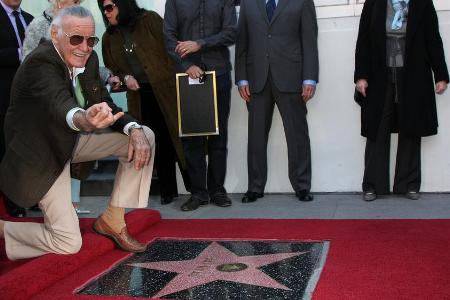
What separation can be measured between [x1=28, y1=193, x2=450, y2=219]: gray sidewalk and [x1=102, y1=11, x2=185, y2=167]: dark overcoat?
0.64 metres

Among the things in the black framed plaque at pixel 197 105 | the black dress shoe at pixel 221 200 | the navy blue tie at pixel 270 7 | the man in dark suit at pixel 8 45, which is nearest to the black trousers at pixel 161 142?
the black framed plaque at pixel 197 105

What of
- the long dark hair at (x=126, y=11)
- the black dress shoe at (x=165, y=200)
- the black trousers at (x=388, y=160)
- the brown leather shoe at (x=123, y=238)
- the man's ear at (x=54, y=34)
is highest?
the long dark hair at (x=126, y=11)

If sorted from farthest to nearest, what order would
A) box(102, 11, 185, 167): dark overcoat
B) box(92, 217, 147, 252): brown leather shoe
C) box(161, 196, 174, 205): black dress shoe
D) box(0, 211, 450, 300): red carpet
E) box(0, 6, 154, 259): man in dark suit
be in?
box(161, 196, 174, 205): black dress shoe < box(102, 11, 185, 167): dark overcoat < box(92, 217, 147, 252): brown leather shoe < box(0, 6, 154, 259): man in dark suit < box(0, 211, 450, 300): red carpet

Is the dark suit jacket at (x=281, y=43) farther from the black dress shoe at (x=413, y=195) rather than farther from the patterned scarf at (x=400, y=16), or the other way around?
the black dress shoe at (x=413, y=195)

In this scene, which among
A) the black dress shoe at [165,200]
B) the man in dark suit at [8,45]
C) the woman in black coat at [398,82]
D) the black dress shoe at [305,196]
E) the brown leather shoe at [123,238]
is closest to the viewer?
the brown leather shoe at [123,238]

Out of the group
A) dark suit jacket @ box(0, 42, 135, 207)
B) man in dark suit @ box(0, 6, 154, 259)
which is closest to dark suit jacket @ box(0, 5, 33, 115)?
man in dark suit @ box(0, 6, 154, 259)

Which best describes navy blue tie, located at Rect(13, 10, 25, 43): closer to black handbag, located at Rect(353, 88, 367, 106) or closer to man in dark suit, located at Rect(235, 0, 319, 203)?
man in dark suit, located at Rect(235, 0, 319, 203)

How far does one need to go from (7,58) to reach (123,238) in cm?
199

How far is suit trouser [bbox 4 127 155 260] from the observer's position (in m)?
3.48

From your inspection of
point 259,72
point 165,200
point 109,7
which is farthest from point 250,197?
point 109,7

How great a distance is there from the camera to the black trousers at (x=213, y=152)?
5.24 metres

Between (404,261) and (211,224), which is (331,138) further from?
(404,261)

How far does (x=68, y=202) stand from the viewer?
3.54 m

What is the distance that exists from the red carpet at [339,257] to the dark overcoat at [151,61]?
1077 millimetres
